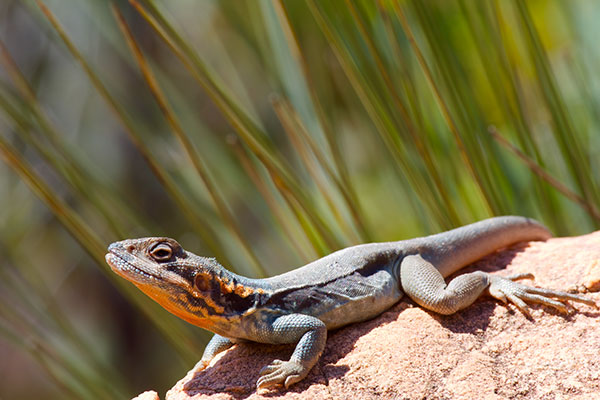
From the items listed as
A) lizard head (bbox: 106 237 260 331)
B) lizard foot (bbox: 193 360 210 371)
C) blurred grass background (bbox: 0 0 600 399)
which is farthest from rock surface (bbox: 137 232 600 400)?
blurred grass background (bbox: 0 0 600 399)

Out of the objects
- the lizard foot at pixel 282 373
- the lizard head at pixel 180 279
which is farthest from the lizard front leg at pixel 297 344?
the lizard head at pixel 180 279

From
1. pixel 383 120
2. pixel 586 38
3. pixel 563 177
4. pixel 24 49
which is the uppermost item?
pixel 24 49

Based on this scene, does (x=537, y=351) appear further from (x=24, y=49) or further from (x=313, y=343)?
(x=24, y=49)

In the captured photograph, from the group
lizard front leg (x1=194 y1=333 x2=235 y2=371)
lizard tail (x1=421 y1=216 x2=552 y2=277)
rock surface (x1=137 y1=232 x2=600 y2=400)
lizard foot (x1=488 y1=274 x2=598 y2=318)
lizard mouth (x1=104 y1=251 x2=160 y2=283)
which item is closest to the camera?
rock surface (x1=137 y1=232 x2=600 y2=400)

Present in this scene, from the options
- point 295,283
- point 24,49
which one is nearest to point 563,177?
point 295,283

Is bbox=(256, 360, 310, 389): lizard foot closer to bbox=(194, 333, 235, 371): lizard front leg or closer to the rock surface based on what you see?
the rock surface

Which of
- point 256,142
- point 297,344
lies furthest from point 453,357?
point 256,142

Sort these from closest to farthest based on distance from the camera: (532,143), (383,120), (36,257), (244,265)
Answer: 1. (383,120)
2. (532,143)
3. (244,265)
4. (36,257)
